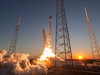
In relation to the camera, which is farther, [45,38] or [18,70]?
[45,38]

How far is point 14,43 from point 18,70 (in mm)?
37796

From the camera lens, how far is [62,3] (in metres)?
27.2

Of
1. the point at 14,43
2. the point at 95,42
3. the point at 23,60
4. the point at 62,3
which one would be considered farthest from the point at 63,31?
the point at 14,43

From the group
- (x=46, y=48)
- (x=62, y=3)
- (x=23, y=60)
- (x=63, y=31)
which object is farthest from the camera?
(x=46, y=48)

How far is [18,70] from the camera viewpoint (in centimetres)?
2125

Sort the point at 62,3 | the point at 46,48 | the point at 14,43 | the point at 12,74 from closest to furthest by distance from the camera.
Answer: the point at 12,74
the point at 62,3
the point at 14,43
the point at 46,48

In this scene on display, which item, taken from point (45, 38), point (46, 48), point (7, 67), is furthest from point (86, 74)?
point (45, 38)

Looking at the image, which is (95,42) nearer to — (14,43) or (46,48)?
(46,48)

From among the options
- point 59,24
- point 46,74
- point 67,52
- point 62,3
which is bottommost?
point 46,74

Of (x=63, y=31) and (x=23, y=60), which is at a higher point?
(x=63, y=31)

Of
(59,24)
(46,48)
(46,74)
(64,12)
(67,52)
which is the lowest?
(46,74)

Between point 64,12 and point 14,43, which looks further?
point 14,43

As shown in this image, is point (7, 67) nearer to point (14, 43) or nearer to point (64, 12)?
point (64, 12)

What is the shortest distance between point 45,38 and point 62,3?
51.9 meters
